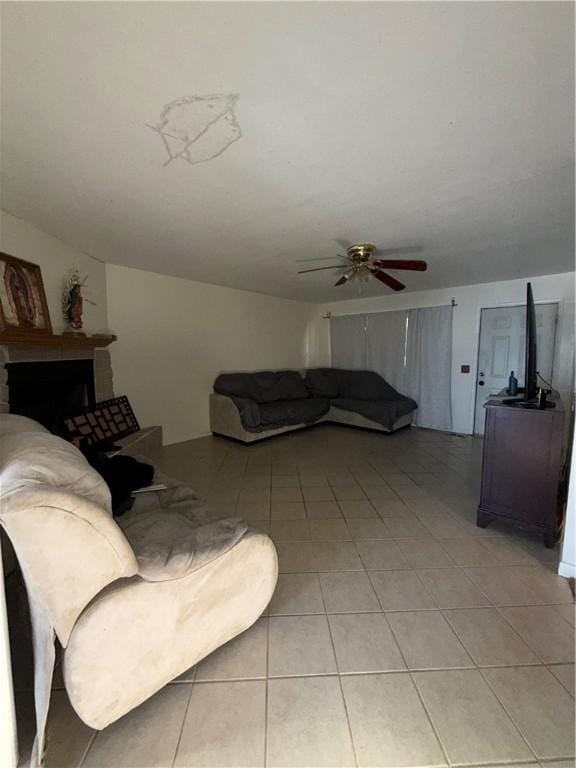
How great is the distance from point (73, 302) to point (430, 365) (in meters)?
4.68

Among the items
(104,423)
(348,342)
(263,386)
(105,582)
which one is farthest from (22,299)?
(348,342)

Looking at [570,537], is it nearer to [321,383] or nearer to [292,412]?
[292,412]

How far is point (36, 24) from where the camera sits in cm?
92

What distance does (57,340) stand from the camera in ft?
8.69

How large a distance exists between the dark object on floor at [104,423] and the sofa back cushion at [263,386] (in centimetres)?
135

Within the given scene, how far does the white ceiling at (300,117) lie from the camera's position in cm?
91

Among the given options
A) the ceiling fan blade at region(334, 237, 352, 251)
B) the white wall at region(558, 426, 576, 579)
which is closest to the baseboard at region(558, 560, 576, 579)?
the white wall at region(558, 426, 576, 579)

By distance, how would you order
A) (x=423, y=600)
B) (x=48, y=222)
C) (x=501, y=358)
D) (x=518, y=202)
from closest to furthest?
(x=423, y=600), (x=518, y=202), (x=48, y=222), (x=501, y=358)

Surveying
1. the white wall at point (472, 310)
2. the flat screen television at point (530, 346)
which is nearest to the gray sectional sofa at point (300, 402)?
the white wall at point (472, 310)

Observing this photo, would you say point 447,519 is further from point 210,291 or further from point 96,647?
point 210,291

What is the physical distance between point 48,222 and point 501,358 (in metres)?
5.21

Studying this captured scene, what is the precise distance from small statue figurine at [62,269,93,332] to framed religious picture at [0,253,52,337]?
22 cm

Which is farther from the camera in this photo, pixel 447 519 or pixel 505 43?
pixel 447 519

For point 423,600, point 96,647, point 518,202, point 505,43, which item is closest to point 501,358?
point 518,202
